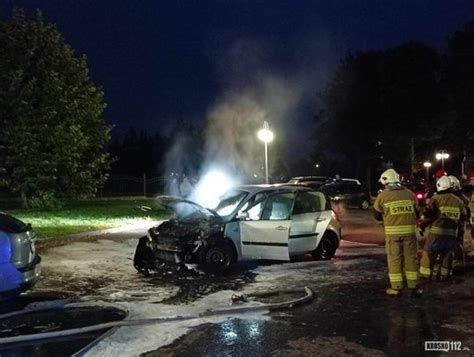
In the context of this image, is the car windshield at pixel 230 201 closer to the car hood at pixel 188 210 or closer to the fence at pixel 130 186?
the car hood at pixel 188 210

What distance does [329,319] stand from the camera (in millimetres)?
7434

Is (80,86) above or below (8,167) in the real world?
above

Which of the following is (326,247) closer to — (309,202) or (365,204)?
(309,202)

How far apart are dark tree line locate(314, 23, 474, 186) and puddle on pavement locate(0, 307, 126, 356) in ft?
147

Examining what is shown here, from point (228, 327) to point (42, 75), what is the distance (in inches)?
803

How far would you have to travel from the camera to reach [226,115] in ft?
162

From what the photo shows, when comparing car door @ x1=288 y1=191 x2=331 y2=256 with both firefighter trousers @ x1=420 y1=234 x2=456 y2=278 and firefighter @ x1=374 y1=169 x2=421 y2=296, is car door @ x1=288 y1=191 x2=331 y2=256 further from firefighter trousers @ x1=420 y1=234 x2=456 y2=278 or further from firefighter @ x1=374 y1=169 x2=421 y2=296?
firefighter @ x1=374 y1=169 x2=421 y2=296

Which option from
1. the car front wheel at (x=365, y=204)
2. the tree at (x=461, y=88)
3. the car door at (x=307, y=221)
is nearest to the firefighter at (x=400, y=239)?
the car door at (x=307, y=221)

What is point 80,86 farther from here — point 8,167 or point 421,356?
point 421,356

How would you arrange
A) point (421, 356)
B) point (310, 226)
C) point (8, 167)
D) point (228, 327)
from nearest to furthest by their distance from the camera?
point (421, 356)
point (228, 327)
point (310, 226)
point (8, 167)

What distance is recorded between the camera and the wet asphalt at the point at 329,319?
6.26m

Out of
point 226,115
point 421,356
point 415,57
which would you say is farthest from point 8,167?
point 415,57

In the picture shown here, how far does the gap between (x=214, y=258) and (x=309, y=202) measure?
245cm

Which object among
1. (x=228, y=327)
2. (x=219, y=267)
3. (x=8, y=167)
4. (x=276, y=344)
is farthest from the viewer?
(x=8, y=167)
